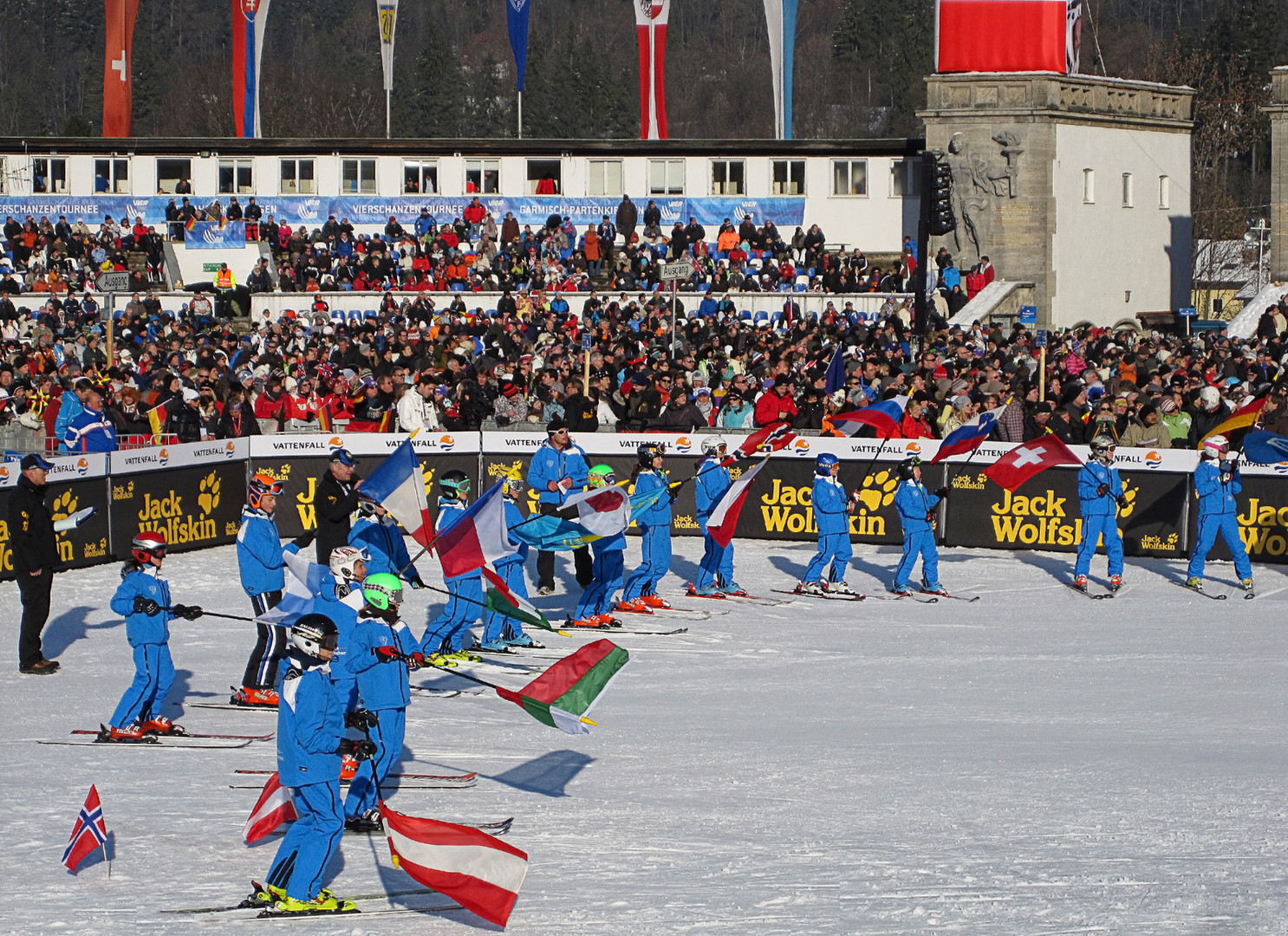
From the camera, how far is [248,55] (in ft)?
159

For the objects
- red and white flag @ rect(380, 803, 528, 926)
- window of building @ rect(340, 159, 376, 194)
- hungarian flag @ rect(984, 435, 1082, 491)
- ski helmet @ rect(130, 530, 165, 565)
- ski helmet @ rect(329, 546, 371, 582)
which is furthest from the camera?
window of building @ rect(340, 159, 376, 194)

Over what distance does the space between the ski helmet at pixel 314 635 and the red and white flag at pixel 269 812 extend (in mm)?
1387

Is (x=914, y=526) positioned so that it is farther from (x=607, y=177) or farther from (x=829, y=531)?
(x=607, y=177)

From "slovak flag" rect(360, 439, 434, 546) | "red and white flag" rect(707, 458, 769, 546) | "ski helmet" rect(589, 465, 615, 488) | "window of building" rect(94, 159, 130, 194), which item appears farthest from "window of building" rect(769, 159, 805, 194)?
"slovak flag" rect(360, 439, 434, 546)

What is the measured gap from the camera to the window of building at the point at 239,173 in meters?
45.3

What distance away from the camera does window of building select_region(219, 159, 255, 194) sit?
4531cm

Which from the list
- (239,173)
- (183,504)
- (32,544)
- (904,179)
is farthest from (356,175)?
(32,544)

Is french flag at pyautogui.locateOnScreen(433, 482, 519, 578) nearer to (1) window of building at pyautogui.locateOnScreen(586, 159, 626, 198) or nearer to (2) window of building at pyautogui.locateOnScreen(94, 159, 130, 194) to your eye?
(1) window of building at pyautogui.locateOnScreen(586, 159, 626, 198)

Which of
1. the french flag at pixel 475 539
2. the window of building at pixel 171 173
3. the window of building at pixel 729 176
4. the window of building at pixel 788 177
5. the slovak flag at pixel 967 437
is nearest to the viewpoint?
the french flag at pixel 475 539

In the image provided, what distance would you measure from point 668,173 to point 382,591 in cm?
3569

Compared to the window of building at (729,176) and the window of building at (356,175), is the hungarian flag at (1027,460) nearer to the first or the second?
the window of building at (729,176)

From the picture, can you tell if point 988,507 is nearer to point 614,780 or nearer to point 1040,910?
point 614,780

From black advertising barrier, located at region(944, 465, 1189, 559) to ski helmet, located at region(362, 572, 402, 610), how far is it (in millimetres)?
12187

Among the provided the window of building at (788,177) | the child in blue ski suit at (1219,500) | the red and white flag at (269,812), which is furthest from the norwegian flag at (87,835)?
the window of building at (788,177)
